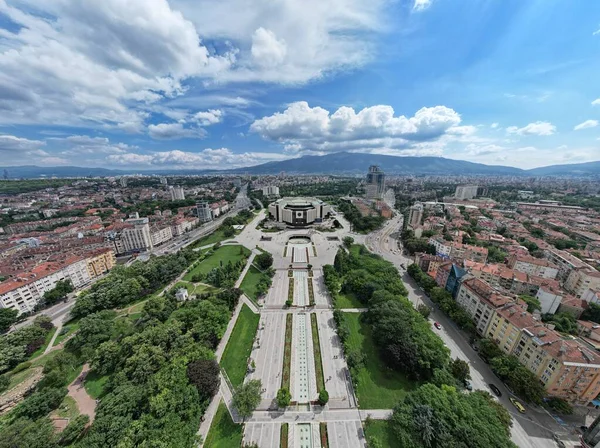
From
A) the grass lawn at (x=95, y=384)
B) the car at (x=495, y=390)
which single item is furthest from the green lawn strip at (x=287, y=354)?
the car at (x=495, y=390)

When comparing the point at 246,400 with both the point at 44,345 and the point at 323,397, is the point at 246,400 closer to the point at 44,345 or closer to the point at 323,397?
the point at 323,397

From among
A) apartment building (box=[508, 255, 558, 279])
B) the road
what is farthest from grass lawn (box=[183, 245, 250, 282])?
apartment building (box=[508, 255, 558, 279])

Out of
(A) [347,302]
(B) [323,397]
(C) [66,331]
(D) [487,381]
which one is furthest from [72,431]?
(D) [487,381]

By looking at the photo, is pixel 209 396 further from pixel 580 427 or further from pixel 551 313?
pixel 551 313

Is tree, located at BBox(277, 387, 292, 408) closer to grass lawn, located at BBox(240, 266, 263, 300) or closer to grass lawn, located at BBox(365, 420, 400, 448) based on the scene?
grass lawn, located at BBox(365, 420, 400, 448)

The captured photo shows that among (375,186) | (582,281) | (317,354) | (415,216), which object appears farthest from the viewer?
(375,186)
